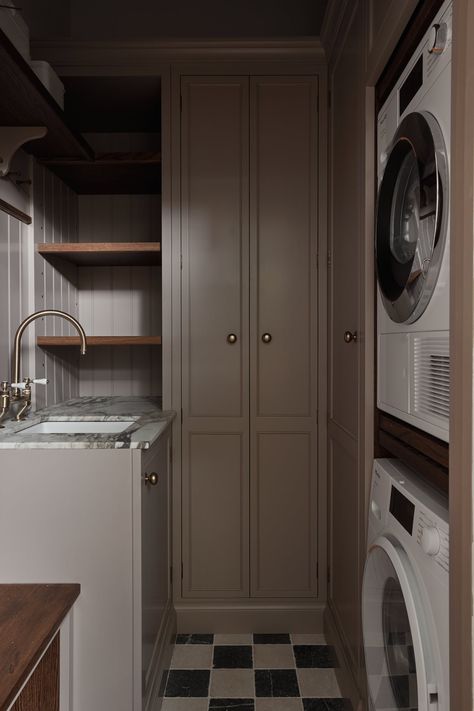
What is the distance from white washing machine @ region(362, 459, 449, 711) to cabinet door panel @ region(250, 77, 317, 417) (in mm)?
905

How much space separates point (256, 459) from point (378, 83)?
4.89ft

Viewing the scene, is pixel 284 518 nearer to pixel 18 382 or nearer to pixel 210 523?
pixel 210 523

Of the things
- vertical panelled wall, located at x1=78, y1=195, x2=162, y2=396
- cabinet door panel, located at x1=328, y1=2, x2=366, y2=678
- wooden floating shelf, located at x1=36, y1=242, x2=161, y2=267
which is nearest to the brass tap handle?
cabinet door panel, located at x1=328, y1=2, x2=366, y2=678

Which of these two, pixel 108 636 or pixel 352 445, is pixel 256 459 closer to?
pixel 352 445

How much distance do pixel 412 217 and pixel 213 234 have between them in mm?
1216

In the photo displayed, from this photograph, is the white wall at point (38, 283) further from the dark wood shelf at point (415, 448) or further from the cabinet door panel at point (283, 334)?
the dark wood shelf at point (415, 448)

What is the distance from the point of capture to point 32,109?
1776mm

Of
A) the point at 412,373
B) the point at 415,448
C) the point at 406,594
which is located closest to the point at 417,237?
the point at 412,373

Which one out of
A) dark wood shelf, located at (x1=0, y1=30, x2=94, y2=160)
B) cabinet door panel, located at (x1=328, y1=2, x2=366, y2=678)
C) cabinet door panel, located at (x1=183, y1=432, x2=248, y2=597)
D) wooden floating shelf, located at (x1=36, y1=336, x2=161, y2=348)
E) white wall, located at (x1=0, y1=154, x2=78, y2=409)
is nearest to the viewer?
dark wood shelf, located at (x1=0, y1=30, x2=94, y2=160)

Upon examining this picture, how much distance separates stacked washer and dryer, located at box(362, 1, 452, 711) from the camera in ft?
3.34

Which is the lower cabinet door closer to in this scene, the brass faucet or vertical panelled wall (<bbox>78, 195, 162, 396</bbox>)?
the brass faucet

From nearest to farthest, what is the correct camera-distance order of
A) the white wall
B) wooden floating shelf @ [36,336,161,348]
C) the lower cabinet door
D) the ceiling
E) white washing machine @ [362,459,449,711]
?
1. white washing machine @ [362,459,449,711]
2. the lower cabinet door
3. the white wall
4. wooden floating shelf @ [36,336,161,348]
5. the ceiling

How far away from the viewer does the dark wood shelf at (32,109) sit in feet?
4.91

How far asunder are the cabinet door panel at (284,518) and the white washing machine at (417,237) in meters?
0.91
